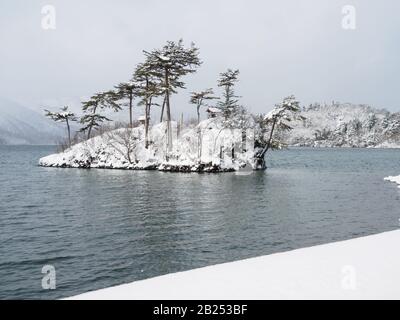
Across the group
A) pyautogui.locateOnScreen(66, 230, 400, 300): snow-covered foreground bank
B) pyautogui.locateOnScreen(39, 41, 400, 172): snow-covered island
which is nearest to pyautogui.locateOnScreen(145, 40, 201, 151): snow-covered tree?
pyautogui.locateOnScreen(39, 41, 400, 172): snow-covered island

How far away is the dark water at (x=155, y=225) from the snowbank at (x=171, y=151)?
58.1 feet

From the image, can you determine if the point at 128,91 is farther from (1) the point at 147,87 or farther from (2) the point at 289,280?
(2) the point at 289,280

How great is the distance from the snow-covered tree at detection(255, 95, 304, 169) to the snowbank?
1.89 meters

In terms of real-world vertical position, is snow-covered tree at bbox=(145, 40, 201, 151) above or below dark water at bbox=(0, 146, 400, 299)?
above

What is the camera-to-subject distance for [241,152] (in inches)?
2402

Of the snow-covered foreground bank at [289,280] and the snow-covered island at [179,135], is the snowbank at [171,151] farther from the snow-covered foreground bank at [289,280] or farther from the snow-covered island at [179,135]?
the snow-covered foreground bank at [289,280]

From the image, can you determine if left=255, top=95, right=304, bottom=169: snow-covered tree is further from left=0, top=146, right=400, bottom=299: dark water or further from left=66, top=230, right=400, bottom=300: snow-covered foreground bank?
left=66, top=230, right=400, bottom=300: snow-covered foreground bank

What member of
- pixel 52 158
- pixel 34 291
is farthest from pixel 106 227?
pixel 52 158

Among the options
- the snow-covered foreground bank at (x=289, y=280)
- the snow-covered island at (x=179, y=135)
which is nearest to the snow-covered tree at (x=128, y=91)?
the snow-covered island at (x=179, y=135)

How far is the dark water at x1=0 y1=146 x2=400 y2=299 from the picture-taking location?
15.0 m

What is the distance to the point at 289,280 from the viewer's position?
902 cm

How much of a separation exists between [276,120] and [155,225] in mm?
40353
